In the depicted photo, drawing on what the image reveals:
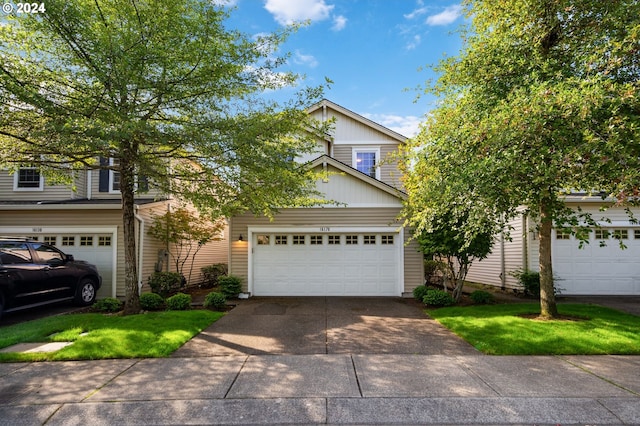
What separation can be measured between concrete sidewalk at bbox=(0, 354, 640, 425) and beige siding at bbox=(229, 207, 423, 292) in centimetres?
662

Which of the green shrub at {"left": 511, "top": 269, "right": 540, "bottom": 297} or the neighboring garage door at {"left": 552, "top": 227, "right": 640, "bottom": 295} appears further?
the neighboring garage door at {"left": 552, "top": 227, "right": 640, "bottom": 295}

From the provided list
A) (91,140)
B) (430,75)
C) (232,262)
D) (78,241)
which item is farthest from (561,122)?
(78,241)

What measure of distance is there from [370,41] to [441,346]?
8994 mm

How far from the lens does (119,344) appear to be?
6332mm

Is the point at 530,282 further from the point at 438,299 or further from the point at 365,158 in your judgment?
the point at 365,158

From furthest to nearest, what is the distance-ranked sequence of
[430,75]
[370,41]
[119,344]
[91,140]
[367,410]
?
[370,41] < [430,75] < [91,140] < [119,344] < [367,410]

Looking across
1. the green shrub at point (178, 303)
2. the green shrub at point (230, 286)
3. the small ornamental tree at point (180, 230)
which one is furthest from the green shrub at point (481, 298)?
the small ornamental tree at point (180, 230)

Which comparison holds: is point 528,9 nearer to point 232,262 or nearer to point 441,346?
point 441,346

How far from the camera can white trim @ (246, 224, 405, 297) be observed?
1206 cm

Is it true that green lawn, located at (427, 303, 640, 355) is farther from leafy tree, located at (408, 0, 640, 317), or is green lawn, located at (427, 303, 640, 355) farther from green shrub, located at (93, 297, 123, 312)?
green shrub, located at (93, 297, 123, 312)

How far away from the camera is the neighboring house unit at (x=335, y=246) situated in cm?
1212

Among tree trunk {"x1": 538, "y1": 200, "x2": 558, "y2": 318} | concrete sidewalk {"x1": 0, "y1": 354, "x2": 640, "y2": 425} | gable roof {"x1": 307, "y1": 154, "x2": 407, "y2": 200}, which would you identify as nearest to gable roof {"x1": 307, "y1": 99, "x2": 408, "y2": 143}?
gable roof {"x1": 307, "y1": 154, "x2": 407, "y2": 200}

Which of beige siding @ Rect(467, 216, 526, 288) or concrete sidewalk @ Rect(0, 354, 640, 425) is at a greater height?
beige siding @ Rect(467, 216, 526, 288)

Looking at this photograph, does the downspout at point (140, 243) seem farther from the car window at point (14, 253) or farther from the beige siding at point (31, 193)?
the beige siding at point (31, 193)
